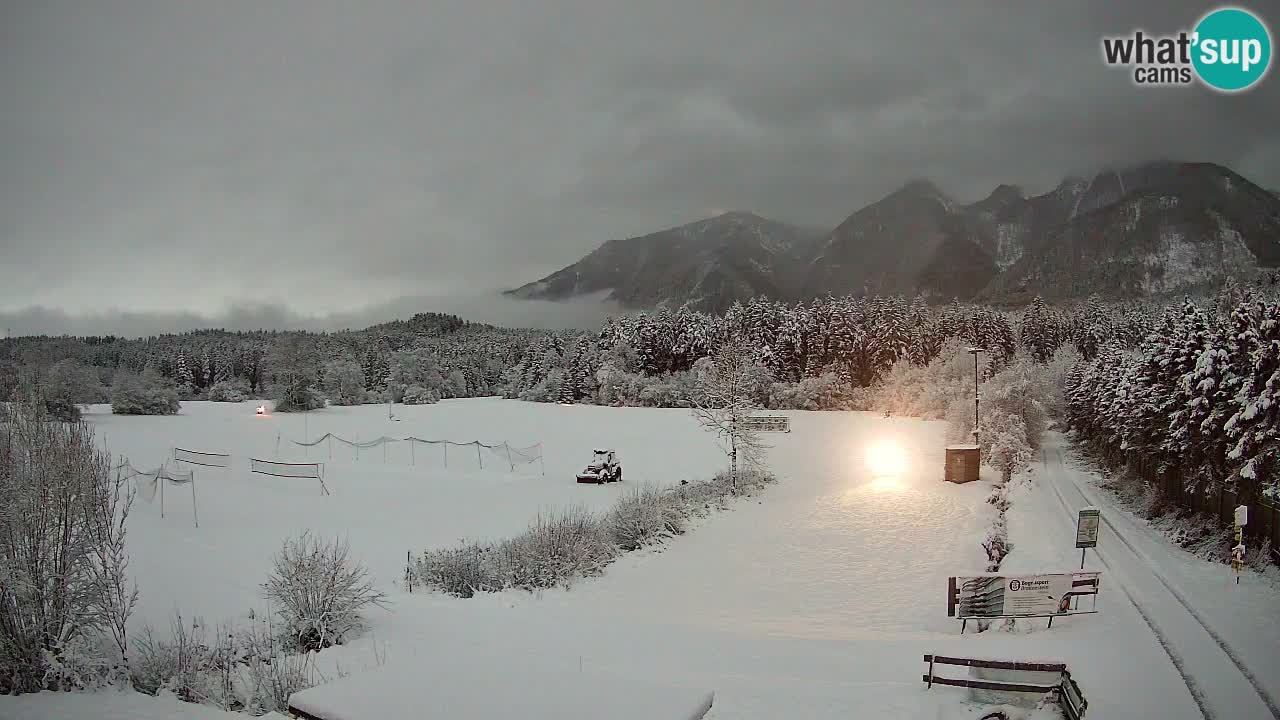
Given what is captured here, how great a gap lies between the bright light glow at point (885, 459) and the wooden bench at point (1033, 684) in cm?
2574

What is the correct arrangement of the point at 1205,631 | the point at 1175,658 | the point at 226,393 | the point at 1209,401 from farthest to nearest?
the point at 226,393
the point at 1209,401
the point at 1205,631
the point at 1175,658

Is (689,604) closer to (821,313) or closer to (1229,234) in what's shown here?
(821,313)

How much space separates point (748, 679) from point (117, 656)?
28.2ft

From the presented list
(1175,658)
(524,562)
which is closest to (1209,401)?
(1175,658)

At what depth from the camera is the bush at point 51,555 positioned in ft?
25.2

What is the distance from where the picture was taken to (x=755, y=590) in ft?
52.1

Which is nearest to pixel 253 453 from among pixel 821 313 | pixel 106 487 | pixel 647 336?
pixel 106 487

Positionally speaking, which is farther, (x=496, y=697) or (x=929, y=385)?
(x=929, y=385)

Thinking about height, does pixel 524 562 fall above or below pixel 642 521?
above

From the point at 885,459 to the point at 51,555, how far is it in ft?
121

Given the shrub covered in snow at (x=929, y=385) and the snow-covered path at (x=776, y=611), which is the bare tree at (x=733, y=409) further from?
the shrub covered in snow at (x=929, y=385)

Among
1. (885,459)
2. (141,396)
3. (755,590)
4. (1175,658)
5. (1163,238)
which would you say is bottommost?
(755,590)

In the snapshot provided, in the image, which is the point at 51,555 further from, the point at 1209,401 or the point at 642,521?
the point at 1209,401

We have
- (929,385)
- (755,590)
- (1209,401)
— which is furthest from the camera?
(929,385)
